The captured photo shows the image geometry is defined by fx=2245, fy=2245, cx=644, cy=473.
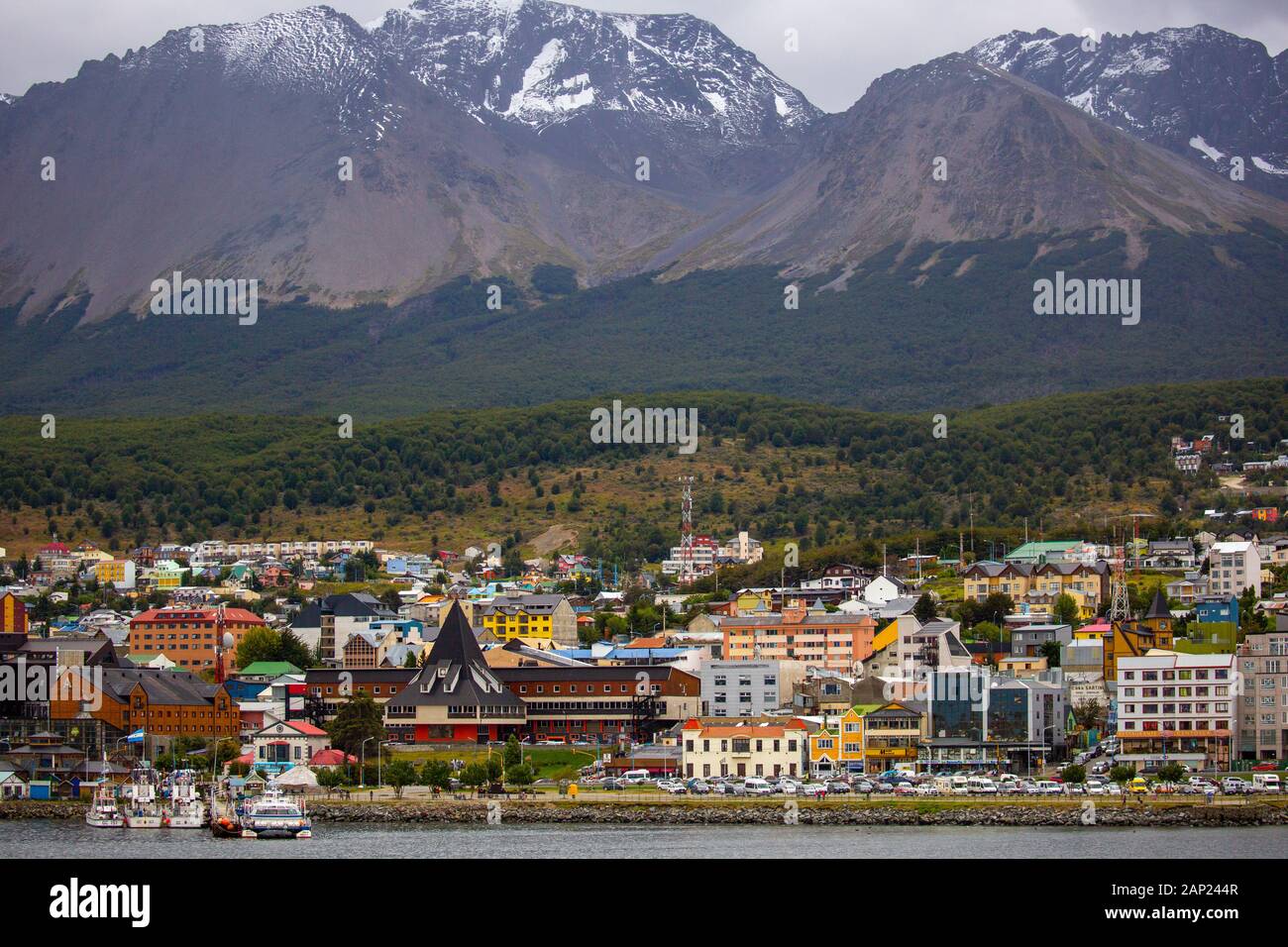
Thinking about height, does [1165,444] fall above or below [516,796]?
above

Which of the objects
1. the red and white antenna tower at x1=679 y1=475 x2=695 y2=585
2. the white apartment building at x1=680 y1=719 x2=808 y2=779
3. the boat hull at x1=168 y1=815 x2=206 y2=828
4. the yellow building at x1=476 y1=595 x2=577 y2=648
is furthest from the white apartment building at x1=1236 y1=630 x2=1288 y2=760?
the red and white antenna tower at x1=679 y1=475 x2=695 y2=585

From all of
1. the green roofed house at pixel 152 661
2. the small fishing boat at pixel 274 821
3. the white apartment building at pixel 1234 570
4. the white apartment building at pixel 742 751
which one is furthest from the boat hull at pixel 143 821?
the white apartment building at pixel 1234 570

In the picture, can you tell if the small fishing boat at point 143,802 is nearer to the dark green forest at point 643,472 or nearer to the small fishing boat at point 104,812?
the small fishing boat at point 104,812

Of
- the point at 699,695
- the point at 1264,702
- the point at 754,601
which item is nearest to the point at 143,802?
the point at 699,695

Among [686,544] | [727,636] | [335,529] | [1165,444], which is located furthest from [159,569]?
[1165,444]

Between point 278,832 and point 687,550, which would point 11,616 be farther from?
point 278,832

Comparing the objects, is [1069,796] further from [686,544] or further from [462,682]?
[686,544]

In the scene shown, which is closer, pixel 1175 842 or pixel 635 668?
pixel 1175 842
